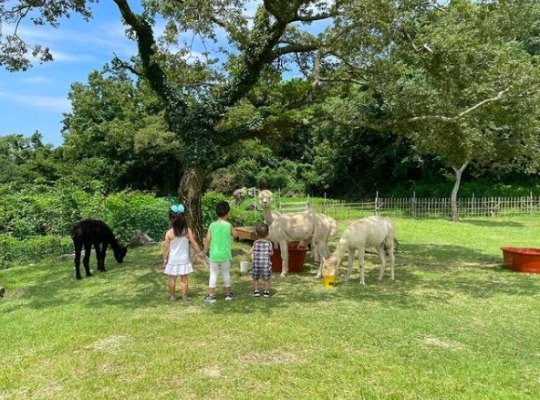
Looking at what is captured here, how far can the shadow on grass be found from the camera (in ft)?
25.1

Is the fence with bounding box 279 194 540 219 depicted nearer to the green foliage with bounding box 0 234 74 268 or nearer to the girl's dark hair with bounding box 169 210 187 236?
the green foliage with bounding box 0 234 74 268

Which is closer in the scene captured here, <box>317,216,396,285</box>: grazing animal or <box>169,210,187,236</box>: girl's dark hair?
<box>169,210,187,236</box>: girl's dark hair

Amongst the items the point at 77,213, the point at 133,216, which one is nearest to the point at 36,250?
the point at 77,213

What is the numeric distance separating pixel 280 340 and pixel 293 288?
3.14 metres

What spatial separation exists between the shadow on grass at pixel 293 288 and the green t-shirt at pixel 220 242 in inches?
30.2

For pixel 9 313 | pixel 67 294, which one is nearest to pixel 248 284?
pixel 67 294

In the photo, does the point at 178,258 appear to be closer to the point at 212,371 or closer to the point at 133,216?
the point at 212,371

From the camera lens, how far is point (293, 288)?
28.6 feet

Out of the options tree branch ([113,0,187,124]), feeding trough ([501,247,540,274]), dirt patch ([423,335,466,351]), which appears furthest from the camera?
Result: tree branch ([113,0,187,124])

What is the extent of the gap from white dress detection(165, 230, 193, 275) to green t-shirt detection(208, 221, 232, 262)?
18.1 inches

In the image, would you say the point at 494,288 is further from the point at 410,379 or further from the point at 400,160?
the point at 400,160

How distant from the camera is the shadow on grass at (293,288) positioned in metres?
7.65

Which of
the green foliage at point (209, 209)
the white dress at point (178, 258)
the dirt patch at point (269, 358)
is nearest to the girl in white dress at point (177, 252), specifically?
the white dress at point (178, 258)

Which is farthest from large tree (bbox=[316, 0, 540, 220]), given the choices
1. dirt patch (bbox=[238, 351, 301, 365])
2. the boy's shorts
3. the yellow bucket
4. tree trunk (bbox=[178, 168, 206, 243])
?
dirt patch (bbox=[238, 351, 301, 365])
